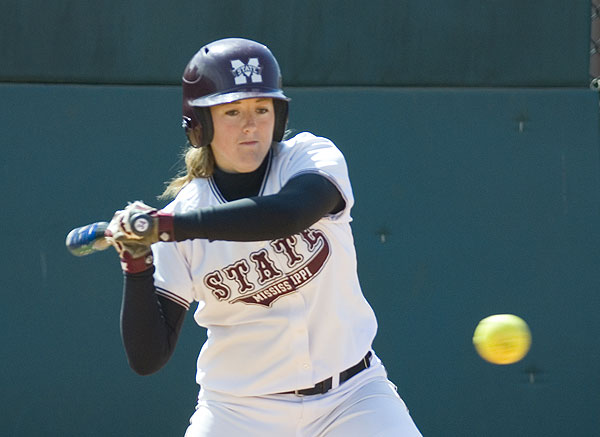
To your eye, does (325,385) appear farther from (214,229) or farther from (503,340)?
(503,340)

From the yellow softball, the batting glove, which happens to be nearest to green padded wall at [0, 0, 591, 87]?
the yellow softball

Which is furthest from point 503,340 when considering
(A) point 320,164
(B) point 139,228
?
(B) point 139,228

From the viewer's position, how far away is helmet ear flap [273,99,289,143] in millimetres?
3324

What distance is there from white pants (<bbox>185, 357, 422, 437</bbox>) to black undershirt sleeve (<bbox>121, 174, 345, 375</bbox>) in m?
0.27

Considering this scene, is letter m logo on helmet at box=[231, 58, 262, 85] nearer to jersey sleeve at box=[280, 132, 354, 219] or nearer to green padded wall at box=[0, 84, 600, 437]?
jersey sleeve at box=[280, 132, 354, 219]

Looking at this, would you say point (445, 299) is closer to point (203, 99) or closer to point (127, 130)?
point (127, 130)

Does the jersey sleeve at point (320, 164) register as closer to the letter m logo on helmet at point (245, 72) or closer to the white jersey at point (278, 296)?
the white jersey at point (278, 296)

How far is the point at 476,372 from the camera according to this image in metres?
5.11

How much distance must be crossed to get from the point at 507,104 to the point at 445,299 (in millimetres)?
1037

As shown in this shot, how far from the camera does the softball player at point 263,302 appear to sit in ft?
10.1

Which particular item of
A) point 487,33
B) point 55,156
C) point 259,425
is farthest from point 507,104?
point 259,425

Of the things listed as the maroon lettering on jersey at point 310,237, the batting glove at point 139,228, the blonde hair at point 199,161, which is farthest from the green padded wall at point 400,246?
the batting glove at point 139,228

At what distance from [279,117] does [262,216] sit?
67 cm

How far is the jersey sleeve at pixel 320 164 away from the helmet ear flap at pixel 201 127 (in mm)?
263
